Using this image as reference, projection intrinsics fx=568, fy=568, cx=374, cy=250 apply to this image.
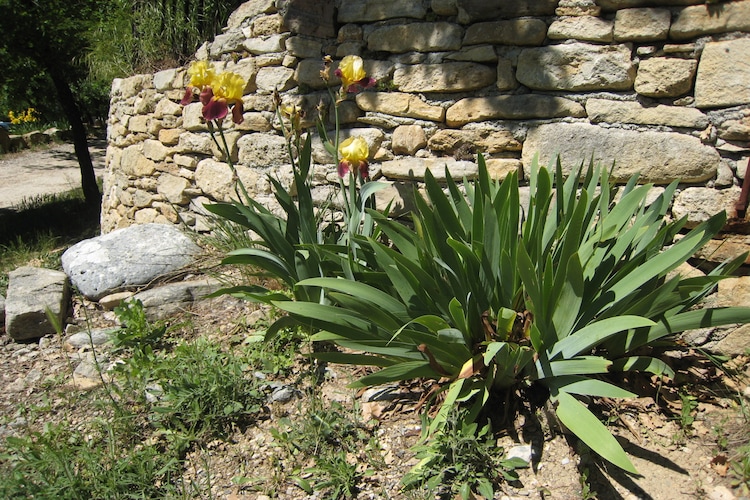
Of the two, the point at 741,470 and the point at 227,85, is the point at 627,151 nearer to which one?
the point at 741,470

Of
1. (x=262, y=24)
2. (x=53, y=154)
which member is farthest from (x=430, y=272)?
(x=53, y=154)

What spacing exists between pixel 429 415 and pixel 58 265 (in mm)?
3664

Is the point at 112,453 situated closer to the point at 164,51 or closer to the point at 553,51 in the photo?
the point at 553,51

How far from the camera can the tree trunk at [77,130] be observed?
7.76 m

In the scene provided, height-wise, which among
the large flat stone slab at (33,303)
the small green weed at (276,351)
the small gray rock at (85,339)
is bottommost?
the small gray rock at (85,339)

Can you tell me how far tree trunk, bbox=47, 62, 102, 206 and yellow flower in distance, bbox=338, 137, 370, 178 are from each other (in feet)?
22.4

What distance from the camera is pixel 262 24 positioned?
356 cm

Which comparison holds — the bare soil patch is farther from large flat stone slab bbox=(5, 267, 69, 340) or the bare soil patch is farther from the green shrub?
large flat stone slab bbox=(5, 267, 69, 340)

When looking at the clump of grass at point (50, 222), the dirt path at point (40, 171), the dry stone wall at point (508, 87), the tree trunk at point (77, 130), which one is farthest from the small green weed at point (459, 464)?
the dirt path at point (40, 171)

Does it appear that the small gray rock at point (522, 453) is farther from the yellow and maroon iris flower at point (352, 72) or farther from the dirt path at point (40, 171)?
the dirt path at point (40, 171)

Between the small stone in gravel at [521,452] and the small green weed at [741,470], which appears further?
the small stone in gravel at [521,452]

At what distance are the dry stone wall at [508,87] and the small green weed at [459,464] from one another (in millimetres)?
1395

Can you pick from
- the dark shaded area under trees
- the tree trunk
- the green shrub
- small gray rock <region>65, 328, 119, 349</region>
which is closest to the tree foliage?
the dark shaded area under trees

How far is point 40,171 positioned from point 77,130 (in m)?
4.50
